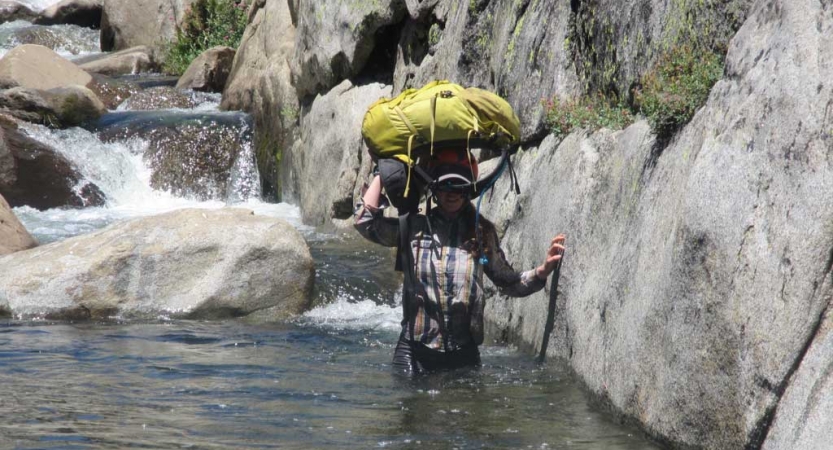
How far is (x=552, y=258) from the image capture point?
5.81 meters

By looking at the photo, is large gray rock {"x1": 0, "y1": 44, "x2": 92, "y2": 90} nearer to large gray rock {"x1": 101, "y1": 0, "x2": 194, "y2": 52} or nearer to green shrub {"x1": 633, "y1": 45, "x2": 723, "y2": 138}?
large gray rock {"x1": 101, "y1": 0, "x2": 194, "y2": 52}

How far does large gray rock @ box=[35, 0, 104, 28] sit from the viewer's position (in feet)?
101

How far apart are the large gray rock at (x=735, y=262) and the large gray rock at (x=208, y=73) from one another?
1693cm

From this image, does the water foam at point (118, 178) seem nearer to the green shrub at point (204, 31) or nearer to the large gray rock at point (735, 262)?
the green shrub at point (204, 31)

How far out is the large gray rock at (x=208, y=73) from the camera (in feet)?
69.6

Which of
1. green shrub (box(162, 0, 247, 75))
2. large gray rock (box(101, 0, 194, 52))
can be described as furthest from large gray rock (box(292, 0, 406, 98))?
large gray rock (box(101, 0, 194, 52))

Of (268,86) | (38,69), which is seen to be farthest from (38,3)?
(268,86)

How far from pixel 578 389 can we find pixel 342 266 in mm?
5246

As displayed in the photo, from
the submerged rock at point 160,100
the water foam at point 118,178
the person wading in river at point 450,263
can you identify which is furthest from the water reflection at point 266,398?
the submerged rock at point 160,100

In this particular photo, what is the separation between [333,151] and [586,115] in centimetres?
770

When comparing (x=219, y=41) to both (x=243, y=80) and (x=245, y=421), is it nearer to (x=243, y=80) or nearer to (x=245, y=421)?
(x=243, y=80)

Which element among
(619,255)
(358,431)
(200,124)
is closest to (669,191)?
(619,255)

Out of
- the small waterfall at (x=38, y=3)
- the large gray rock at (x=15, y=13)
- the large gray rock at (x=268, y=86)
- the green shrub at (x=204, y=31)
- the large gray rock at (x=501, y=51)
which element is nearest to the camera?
the large gray rock at (x=501, y=51)

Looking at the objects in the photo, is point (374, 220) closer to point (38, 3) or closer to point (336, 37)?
point (336, 37)
